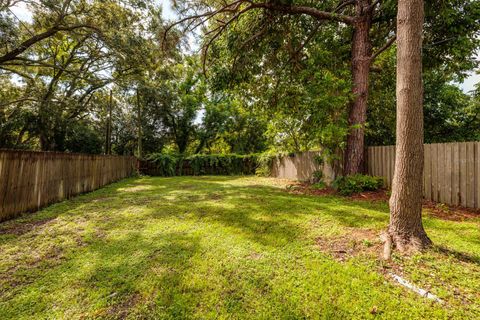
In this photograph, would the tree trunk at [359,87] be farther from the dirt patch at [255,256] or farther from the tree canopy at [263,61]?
the dirt patch at [255,256]

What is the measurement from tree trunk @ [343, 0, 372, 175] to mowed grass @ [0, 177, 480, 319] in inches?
108

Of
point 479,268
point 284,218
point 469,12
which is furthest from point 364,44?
point 479,268

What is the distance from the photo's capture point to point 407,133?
2.60m

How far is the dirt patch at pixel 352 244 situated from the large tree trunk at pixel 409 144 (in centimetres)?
24

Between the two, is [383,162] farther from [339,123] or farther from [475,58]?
[475,58]

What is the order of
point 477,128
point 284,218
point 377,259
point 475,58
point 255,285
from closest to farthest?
point 255,285 < point 377,259 < point 284,218 < point 475,58 < point 477,128

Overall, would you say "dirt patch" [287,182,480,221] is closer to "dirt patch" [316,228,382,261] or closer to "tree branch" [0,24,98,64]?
"dirt patch" [316,228,382,261]

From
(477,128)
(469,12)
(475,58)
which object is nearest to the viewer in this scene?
(469,12)

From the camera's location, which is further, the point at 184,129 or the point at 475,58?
the point at 184,129

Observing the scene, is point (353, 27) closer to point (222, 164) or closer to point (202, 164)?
point (222, 164)

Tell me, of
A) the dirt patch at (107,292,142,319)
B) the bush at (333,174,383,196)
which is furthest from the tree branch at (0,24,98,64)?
the bush at (333,174,383,196)

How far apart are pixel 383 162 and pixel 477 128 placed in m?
9.26

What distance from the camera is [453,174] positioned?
14.3 ft

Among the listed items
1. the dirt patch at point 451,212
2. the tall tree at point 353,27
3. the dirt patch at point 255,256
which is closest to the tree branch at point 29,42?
the tall tree at point 353,27
